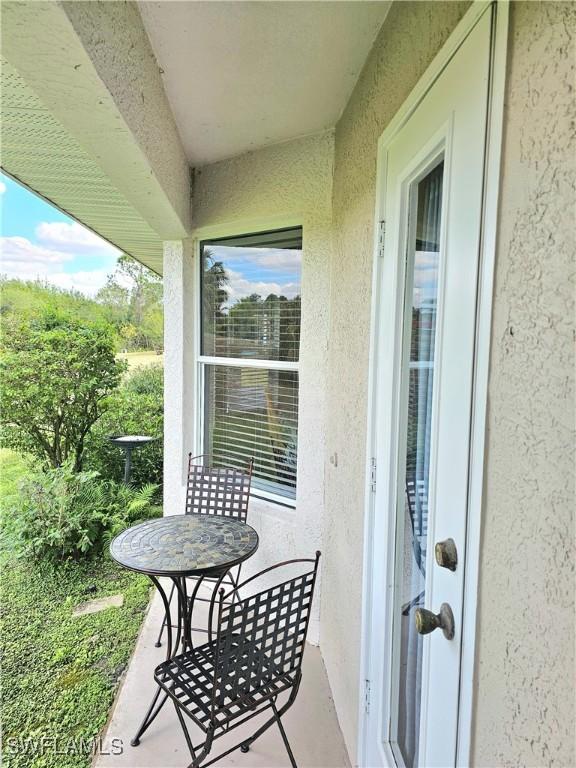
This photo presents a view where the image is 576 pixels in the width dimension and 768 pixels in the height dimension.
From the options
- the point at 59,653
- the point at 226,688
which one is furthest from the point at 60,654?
the point at 226,688

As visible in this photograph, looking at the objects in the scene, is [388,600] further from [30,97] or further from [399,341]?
[30,97]

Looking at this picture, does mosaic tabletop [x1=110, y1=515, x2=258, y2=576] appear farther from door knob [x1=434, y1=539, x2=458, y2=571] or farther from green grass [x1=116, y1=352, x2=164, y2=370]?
green grass [x1=116, y1=352, x2=164, y2=370]

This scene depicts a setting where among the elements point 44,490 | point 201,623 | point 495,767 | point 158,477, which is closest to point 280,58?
point 495,767

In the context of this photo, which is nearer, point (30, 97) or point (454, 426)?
point (454, 426)

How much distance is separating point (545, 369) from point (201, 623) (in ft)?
9.38

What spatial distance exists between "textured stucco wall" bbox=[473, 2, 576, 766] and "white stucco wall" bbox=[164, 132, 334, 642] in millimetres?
1696

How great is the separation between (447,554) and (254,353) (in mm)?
2145

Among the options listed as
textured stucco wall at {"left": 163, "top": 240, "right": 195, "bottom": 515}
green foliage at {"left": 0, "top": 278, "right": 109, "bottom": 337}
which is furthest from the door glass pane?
green foliage at {"left": 0, "top": 278, "right": 109, "bottom": 337}

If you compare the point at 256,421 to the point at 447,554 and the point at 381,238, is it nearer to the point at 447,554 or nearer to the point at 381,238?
the point at 381,238

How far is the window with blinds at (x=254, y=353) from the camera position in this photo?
276cm

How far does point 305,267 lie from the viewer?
99.6 inches

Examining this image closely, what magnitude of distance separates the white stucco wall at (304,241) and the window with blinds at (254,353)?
14 cm

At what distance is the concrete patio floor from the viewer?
1818 mm

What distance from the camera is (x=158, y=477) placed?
5711 mm
